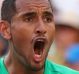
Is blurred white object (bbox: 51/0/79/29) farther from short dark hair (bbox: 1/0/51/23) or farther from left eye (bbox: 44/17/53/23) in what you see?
left eye (bbox: 44/17/53/23)

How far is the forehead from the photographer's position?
8.51 meters

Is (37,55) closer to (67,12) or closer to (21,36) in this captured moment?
(21,36)

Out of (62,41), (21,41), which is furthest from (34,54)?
(62,41)

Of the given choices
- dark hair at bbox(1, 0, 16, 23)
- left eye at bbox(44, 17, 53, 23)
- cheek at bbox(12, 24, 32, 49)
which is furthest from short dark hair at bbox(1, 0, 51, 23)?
left eye at bbox(44, 17, 53, 23)

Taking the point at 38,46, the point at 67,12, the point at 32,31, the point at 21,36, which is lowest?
the point at 67,12

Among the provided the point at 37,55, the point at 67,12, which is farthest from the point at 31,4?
the point at 67,12

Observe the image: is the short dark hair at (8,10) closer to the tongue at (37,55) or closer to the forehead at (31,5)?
the forehead at (31,5)

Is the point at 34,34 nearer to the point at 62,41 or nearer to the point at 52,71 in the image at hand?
the point at 52,71

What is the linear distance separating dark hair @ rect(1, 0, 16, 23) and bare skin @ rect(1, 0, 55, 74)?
56 millimetres

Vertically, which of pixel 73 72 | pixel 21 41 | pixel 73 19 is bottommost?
pixel 73 19

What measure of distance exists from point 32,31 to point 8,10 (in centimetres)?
60

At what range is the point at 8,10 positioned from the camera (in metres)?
8.73

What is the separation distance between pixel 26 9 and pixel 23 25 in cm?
22

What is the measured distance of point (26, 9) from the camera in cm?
850
